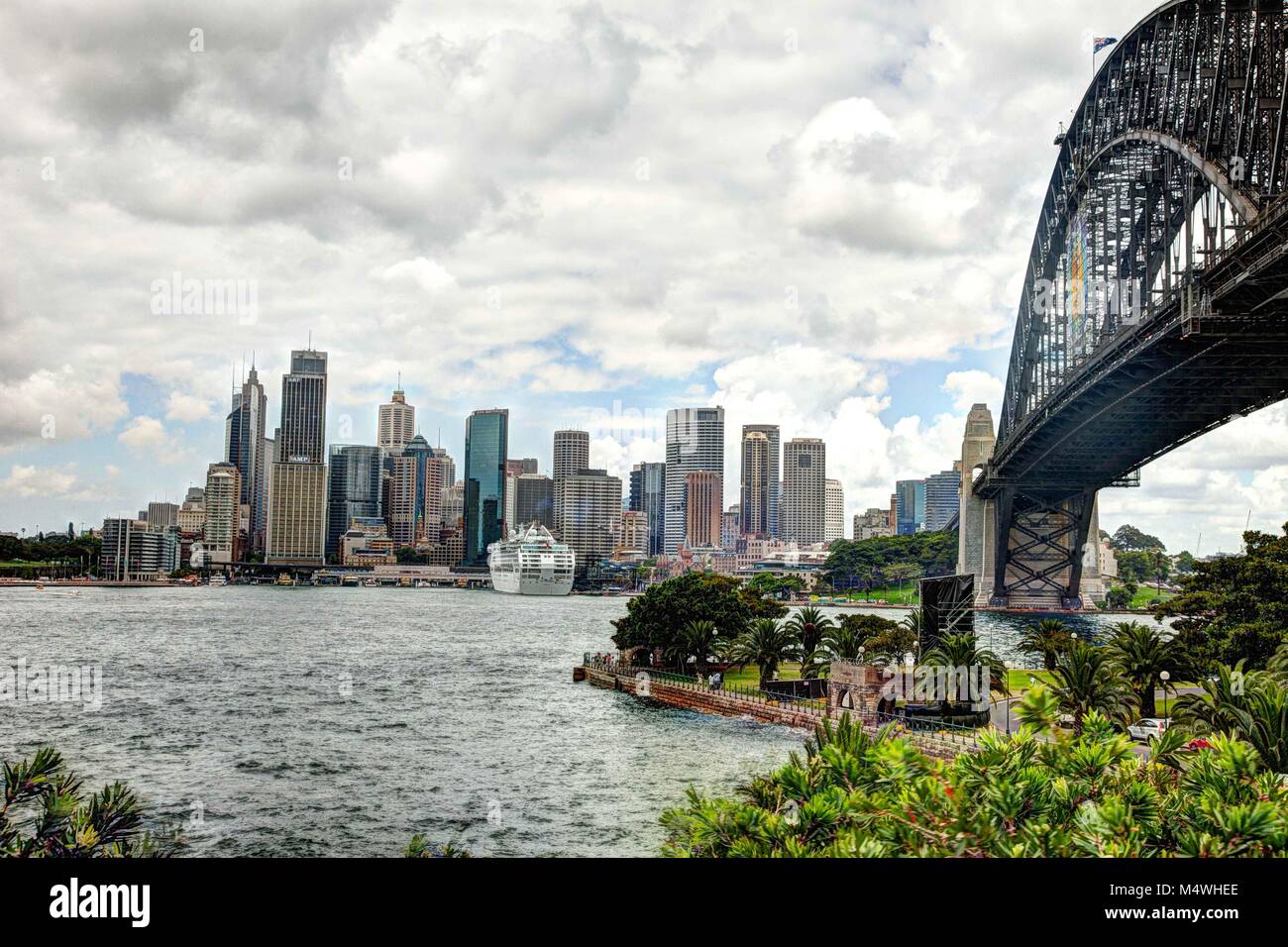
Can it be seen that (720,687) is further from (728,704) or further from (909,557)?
(909,557)

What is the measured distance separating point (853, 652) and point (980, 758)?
4178 centimetres

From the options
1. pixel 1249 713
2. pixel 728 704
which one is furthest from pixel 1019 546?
pixel 1249 713

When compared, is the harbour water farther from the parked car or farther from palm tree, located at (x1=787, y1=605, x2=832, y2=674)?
the parked car

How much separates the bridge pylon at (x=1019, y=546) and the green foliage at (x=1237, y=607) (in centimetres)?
6723

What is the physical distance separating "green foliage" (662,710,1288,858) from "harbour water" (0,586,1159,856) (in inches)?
672

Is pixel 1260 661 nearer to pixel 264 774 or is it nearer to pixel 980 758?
pixel 980 758

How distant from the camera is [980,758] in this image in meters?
17.1

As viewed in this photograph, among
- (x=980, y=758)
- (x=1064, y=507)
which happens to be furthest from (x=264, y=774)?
(x=1064, y=507)

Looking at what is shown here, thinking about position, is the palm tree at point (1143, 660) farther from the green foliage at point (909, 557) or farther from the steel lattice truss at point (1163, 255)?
the green foliage at point (909, 557)

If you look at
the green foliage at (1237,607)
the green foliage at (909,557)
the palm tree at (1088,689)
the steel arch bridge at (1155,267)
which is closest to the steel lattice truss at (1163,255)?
the steel arch bridge at (1155,267)

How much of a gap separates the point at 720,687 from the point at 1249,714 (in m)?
37.6

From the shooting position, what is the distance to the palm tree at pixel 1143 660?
4466 centimetres
